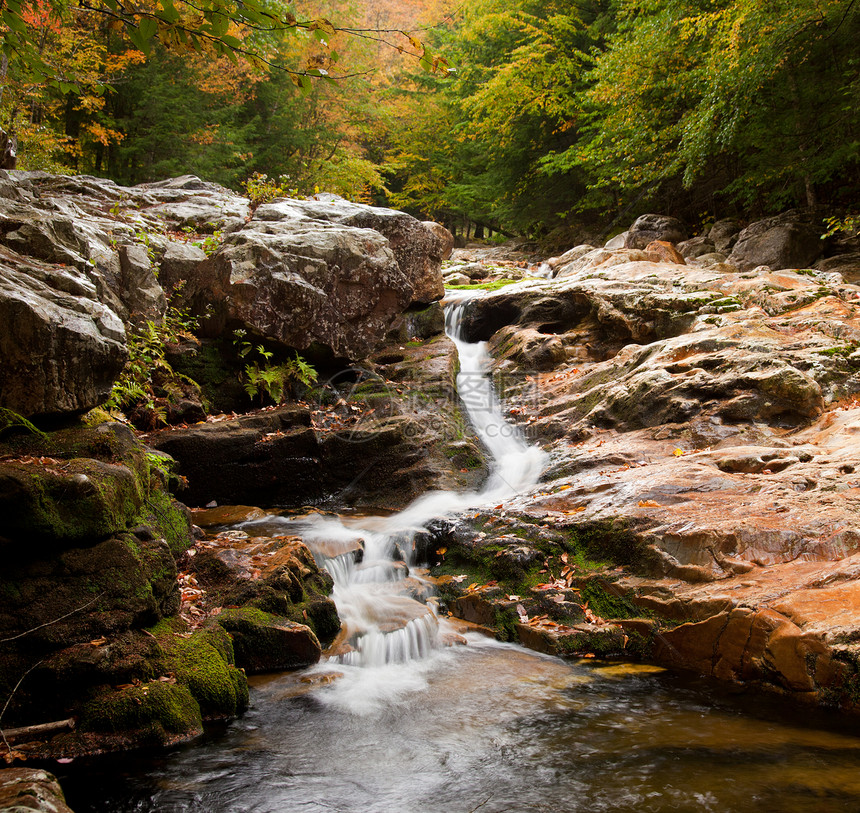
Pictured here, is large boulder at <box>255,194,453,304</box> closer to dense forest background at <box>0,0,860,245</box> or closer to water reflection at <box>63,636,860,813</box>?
dense forest background at <box>0,0,860,245</box>

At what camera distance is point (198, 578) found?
204 inches

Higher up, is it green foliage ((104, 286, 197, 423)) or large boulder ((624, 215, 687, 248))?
large boulder ((624, 215, 687, 248))

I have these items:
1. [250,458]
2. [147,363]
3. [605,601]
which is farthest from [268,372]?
[605,601]

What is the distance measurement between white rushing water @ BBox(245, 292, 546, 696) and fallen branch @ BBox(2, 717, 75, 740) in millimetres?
1830

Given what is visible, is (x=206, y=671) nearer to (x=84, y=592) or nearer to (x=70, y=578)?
(x=84, y=592)

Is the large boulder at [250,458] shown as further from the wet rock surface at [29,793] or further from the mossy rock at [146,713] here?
the wet rock surface at [29,793]

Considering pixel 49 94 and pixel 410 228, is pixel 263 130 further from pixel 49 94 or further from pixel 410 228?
pixel 410 228

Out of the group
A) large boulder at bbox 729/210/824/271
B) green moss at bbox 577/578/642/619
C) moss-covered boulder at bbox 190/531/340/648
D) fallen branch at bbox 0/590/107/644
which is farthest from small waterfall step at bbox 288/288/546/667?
large boulder at bbox 729/210/824/271

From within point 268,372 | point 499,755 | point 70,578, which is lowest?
point 499,755

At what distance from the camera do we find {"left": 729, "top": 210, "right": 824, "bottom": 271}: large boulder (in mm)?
12945

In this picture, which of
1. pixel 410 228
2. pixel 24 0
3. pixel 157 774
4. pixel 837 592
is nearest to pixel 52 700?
pixel 157 774

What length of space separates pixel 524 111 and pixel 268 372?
16.3m

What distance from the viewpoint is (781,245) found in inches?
512

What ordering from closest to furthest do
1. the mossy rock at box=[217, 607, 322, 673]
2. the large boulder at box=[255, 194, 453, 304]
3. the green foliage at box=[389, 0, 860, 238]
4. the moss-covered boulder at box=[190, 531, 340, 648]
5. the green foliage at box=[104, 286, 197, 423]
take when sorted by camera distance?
the mossy rock at box=[217, 607, 322, 673], the moss-covered boulder at box=[190, 531, 340, 648], the green foliage at box=[104, 286, 197, 423], the large boulder at box=[255, 194, 453, 304], the green foliage at box=[389, 0, 860, 238]
